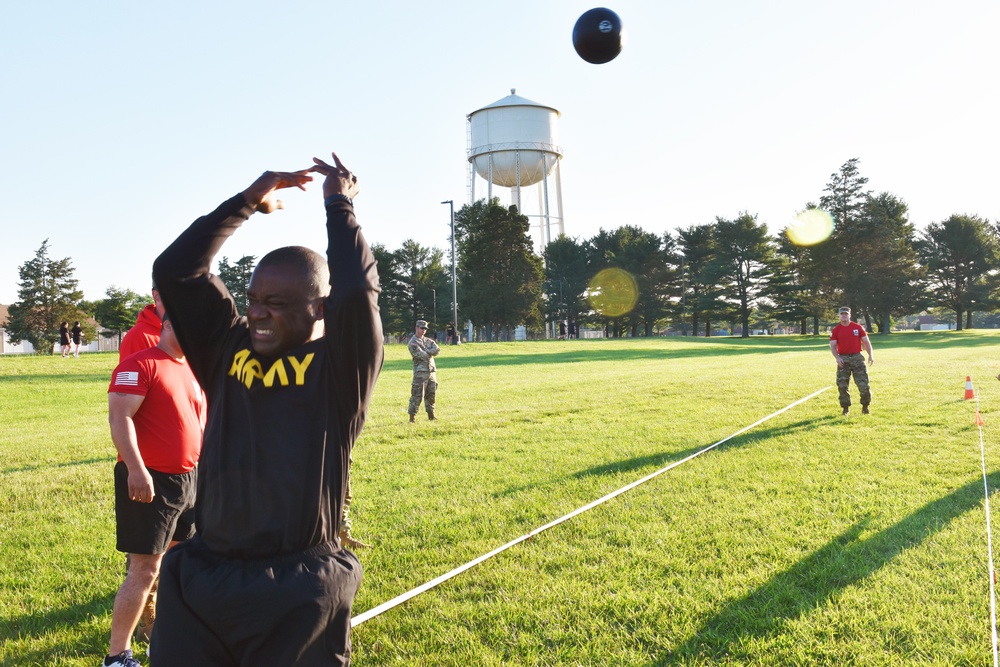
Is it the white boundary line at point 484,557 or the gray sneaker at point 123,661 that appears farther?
the white boundary line at point 484,557

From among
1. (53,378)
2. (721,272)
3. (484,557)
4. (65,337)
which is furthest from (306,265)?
(721,272)

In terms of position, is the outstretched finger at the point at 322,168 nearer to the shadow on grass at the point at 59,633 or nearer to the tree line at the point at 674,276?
the shadow on grass at the point at 59,633

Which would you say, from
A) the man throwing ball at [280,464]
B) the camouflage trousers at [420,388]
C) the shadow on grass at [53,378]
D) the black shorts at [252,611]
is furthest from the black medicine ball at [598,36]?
the shadow on grass at [53,378]

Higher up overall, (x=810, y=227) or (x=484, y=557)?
(x=810, y=227)

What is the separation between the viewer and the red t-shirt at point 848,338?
1321 cm

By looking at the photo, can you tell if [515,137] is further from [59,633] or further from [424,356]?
[59,633]

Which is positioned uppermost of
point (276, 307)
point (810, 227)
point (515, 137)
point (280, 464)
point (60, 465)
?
point (515, 137)

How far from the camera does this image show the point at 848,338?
13.3 m

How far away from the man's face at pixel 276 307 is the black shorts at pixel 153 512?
5.85ft

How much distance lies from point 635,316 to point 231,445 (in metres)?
75.4

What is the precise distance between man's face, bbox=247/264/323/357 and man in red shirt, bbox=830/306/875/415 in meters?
13.0

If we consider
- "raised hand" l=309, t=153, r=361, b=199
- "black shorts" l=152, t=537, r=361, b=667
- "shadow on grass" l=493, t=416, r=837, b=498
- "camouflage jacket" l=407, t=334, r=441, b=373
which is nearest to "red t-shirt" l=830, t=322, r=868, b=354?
"shadow on grass" l=493, t=416, r=837, b=498

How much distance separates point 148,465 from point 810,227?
7333 cm

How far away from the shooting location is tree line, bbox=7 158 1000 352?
205 ft
